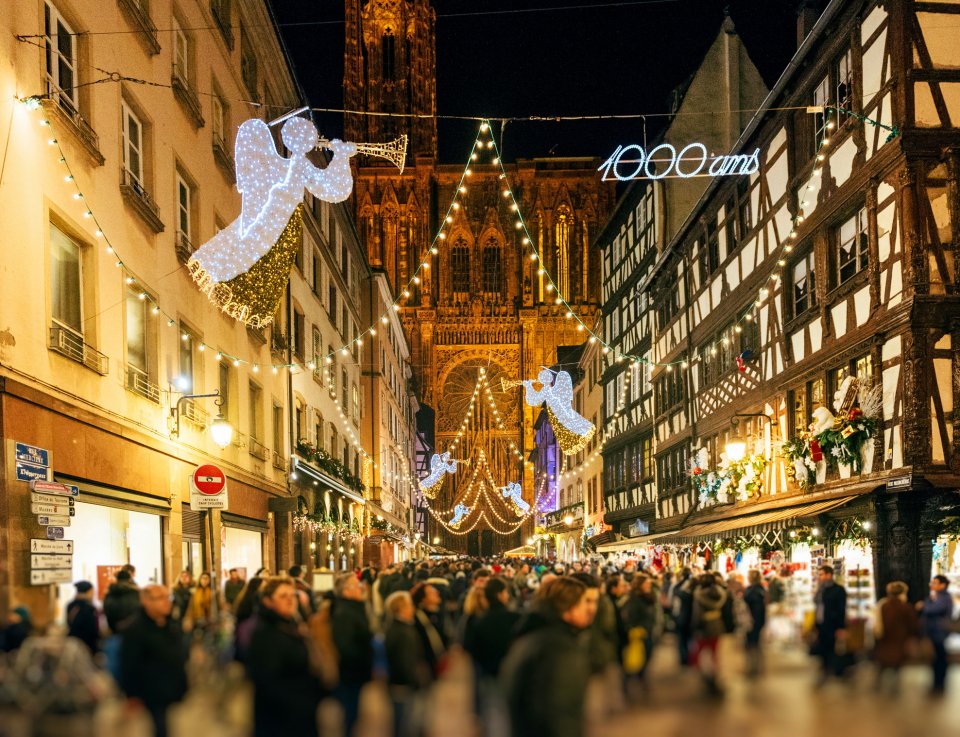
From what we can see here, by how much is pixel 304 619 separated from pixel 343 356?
3001cm

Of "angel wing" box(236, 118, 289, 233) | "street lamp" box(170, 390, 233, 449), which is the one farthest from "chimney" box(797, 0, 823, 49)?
"street lamp" box(170, 390, 233, 449)

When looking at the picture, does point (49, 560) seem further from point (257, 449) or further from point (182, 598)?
point (257, 449)

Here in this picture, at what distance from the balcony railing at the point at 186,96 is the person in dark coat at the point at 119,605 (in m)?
10.1

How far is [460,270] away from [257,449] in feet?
212

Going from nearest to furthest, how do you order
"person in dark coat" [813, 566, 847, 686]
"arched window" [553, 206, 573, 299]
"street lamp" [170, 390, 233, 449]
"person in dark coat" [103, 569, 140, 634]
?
"person in dark coat" [813, 566, 847, 686] < "person in dark coat" [103, 569, 140, 634] < "street lamp" [170, 390, 233, 449] < "arched window" [553, 206, 573, 299]

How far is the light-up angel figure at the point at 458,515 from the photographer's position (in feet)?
287

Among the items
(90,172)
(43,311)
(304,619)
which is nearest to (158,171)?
(90,172)

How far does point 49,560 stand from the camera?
1238cm

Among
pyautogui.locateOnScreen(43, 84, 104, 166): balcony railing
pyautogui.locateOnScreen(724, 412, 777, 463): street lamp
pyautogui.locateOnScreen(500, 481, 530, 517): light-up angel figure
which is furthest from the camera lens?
pyautogui.locateOnScreen(500, 481, 530, 517): light-up angel figure

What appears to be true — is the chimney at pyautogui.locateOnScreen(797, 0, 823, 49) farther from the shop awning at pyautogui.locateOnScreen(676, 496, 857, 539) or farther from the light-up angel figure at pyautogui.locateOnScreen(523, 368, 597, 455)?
the light-up angel figure at pyautogui.locateOnScreen(523, 368, 597, 455)

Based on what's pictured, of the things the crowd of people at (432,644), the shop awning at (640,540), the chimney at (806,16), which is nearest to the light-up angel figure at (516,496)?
the shop awning at (640,540)

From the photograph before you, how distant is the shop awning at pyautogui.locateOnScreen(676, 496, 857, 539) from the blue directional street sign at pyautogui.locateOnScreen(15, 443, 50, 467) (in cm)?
1230

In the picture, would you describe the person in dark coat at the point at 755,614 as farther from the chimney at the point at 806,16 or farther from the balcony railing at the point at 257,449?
the chimney at the point at 806,16

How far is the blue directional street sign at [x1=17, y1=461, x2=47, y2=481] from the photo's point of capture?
11.9 m
